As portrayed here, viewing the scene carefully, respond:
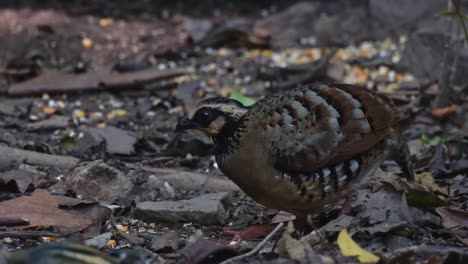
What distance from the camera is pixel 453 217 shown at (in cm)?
523

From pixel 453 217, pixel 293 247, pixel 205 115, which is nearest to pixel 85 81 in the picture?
pixel 205 115

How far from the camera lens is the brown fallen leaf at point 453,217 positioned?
5172mm

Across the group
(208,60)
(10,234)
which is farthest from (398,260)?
(208,60)

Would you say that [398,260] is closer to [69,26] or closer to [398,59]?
[398,59]

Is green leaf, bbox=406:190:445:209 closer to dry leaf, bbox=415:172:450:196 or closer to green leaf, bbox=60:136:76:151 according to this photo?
dry leaf, bbox=415:172:450:196

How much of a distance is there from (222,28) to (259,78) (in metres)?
1.45

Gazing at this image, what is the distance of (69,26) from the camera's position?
11.0 metres

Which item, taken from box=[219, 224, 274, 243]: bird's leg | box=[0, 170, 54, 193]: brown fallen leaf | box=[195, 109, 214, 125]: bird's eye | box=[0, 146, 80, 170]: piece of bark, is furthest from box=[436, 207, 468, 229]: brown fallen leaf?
box=[0, 146, 80, 170]: piece of bark

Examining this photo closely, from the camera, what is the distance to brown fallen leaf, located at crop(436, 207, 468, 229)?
5172mm

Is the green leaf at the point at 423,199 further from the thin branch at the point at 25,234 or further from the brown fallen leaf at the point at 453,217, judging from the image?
the thin branch at the point at 25,234

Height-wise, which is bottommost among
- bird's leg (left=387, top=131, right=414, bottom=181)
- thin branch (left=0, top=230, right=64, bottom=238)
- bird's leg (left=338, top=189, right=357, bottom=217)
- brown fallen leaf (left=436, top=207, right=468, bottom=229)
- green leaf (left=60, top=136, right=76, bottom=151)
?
green leaf (left=60, top=136, right=76, bottom=151)

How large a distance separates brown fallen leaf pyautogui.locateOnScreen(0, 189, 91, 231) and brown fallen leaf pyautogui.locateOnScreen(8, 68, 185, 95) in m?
3.51

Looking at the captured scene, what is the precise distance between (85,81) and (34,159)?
2.46 meters

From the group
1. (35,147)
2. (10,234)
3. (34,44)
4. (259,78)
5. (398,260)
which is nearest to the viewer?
(398,260)
